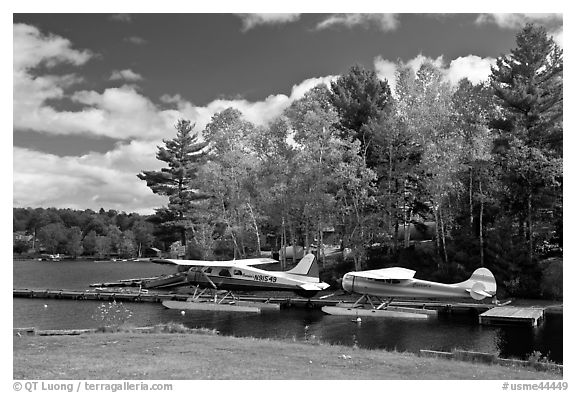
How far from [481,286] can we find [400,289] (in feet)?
13.2

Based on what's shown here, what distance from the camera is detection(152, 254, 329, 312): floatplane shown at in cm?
2736

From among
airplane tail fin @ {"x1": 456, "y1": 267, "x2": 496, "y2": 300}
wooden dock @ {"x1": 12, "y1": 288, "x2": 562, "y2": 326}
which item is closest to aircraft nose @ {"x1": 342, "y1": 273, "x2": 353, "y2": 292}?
wooden dock @ {"x1": 12, "y1": 288, "x2": 562, "y2": 326}

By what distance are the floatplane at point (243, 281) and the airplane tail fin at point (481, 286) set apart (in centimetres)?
766

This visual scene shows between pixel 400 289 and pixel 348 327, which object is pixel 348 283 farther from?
pixel 348 327

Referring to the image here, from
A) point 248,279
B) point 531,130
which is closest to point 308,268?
point 248,279

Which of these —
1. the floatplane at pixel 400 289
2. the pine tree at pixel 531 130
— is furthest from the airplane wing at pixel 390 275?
the pine tree at pixel 531 130

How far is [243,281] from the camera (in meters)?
28.3

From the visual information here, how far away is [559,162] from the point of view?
2819 cm

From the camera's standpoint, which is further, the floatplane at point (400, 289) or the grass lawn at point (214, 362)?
the floatplane at point (400, 289)

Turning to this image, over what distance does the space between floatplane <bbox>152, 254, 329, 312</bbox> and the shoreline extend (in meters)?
10.8

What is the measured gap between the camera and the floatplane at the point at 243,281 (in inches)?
1077

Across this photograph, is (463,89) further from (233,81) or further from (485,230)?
(233,81)

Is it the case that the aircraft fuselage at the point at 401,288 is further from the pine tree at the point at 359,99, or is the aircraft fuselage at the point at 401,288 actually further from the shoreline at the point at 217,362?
the pine tree at the point at 359,99
